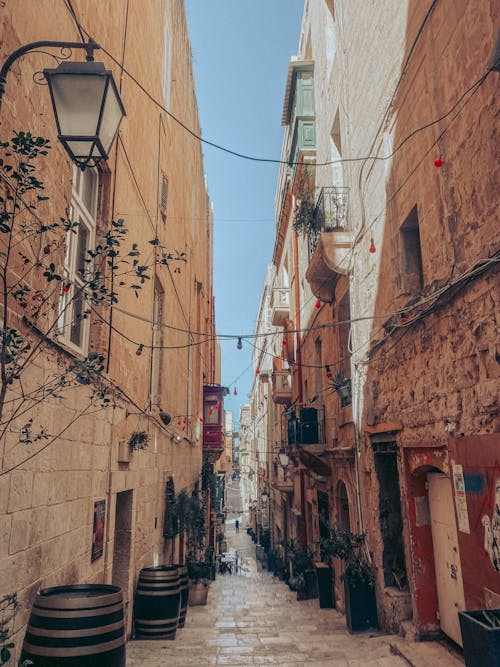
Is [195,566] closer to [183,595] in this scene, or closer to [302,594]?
[302,594]

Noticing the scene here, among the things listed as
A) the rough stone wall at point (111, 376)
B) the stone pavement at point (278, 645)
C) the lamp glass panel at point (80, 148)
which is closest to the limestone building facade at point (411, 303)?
the stone pavement at point (278, 645)

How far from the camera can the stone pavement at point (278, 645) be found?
559cm

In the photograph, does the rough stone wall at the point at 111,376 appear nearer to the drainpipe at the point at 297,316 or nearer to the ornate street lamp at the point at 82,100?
the ornate street lamp at the point at 82,100

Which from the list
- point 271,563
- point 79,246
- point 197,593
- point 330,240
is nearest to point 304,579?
point 197,593

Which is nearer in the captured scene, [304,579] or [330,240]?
[330,240]

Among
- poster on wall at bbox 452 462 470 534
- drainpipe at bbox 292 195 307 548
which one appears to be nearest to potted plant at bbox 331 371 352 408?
drainpipe at bbox 292 195 307 548

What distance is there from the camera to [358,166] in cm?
977

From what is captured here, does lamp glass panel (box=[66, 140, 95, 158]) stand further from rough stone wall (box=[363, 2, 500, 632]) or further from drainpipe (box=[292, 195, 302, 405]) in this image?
drainpipe (box=[292, 195, 302, 405])

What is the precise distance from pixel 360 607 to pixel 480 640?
456 cm

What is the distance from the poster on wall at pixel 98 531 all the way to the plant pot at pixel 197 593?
5899 mm

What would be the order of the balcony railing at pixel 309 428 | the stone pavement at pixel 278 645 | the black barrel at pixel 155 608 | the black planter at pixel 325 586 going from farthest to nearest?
the balcony railing at pixel 309 428 < the black planter at pixel 325 586 < the black barrel at pixel 155 608 < the stone pavement at pixel 278 645

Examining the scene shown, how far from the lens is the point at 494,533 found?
14.5 ft

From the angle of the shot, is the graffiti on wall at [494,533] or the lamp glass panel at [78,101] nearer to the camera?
the lamp glass panel at [78,101]

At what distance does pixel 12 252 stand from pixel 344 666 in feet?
16.3
